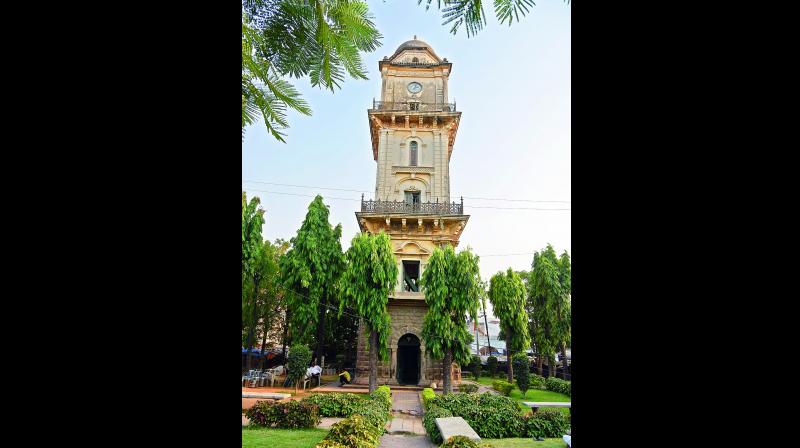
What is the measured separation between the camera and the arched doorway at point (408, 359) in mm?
21078

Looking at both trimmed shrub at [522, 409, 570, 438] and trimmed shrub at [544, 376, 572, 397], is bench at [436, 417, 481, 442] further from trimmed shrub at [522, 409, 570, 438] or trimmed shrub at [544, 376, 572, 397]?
Result: trimmed shrub at [544, 376, 572, 397]

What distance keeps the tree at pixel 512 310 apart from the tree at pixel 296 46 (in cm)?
2191

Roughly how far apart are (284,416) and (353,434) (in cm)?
368

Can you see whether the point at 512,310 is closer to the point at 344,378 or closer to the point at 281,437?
the point at 344,378

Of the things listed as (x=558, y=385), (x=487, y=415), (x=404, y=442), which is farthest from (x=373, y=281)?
(x=558, y=385)

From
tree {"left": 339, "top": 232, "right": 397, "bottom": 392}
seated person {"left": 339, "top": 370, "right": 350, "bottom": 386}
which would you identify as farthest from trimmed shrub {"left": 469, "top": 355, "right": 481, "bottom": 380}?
tree {"left": 339, "top": 232, "right": 397, "bottom": 392}
